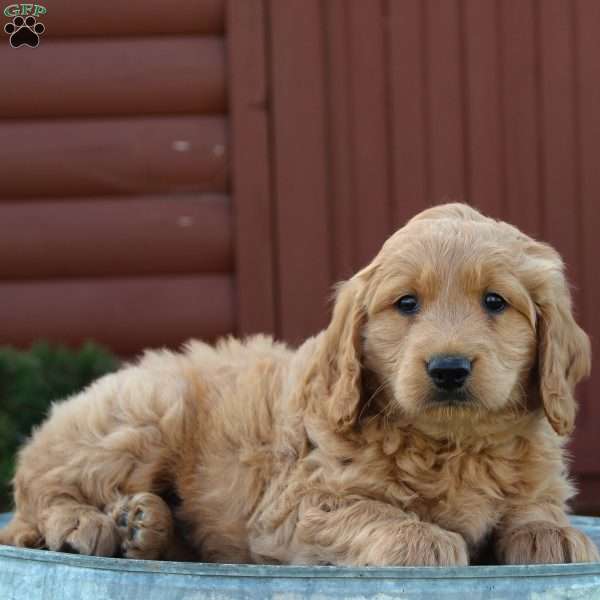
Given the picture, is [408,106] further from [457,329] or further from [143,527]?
[143,527]

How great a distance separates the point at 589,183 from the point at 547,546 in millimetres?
3925

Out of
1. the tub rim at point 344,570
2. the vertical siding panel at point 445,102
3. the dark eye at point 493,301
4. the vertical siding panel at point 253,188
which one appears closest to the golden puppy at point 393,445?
the dark eye at point 493,301

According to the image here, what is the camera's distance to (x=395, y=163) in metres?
6.49

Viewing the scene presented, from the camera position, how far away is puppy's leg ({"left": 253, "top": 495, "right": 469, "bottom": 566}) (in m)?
2.75

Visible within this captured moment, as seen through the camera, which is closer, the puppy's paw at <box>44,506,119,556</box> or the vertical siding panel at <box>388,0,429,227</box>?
the puppy's paw at <box>44,506,119,556</box>

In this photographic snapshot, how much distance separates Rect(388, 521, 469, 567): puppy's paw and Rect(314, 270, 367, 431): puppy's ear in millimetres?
360

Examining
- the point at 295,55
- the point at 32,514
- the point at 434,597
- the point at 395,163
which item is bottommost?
the point at 32,514

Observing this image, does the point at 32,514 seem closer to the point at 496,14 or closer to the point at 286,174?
the point at 286,174

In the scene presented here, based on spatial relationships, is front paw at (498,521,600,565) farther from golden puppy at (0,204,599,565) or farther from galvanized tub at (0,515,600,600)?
galvanized tub at (0,515,600,600)

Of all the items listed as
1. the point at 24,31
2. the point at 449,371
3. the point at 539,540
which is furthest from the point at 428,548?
the point at 24,31

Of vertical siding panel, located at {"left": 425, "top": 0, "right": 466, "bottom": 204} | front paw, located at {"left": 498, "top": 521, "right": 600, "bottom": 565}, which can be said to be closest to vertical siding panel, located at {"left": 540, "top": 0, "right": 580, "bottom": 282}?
vertical siding panel, located at {"left": 425, "top": 0, "right": 466, "bottom": 204}

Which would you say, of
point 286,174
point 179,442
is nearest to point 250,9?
point 286,174

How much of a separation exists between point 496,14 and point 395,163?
0.92 meters

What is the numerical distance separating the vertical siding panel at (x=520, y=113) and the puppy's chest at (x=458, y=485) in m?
3.54
